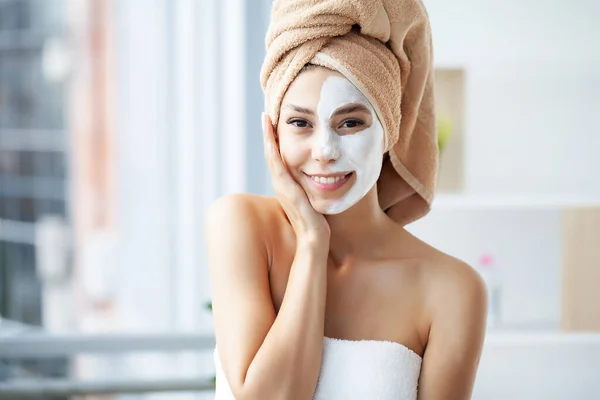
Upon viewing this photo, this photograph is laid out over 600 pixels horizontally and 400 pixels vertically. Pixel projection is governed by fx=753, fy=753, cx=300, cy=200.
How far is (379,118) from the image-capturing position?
92cm

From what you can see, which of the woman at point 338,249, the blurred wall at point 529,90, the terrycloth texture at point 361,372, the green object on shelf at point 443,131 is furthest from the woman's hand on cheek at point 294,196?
the blurred wall at point 529,90

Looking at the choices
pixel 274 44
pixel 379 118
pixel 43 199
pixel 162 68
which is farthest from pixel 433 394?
pixel 43 199

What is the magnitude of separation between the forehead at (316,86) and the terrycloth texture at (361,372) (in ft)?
0.97

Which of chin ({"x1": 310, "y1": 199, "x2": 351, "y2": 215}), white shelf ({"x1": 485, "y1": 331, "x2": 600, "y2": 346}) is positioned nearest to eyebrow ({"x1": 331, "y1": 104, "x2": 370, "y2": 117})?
chin ({"x1": 310, "y1": 199, "x2": 351, "y2": 215})

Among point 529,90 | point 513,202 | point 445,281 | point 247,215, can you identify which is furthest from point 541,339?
point 247,215

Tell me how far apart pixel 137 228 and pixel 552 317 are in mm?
1215

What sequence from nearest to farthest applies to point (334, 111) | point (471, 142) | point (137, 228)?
point (334, 111), point (471, 142), point (137, 228)

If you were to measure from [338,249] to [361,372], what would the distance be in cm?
17

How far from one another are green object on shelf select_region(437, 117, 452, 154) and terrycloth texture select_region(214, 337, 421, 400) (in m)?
1.03

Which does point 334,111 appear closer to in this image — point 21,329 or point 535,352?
point 535,352

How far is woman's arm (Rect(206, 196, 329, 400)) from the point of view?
2.81ft

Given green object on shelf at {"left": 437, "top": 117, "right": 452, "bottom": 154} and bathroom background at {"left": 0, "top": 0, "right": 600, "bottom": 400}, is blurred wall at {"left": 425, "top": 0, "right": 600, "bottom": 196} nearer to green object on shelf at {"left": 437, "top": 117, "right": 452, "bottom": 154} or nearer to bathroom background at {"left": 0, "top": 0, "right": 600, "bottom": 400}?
bathroom background at {"left": 0, "top": 0, "right": 600, "bottom": 400}

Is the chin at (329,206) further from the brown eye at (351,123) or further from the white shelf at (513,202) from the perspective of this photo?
the white shelf at (513,202)

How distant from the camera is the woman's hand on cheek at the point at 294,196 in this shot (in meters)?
0.92
